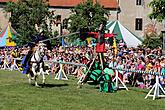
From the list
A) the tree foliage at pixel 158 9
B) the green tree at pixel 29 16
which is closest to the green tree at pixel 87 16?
the green tree at pixel 29 16

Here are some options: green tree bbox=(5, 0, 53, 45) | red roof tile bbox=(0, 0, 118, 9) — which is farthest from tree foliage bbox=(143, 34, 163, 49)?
green tree bbox=(5, 0, 53, 45)

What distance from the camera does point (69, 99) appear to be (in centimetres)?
1478

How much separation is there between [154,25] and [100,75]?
45.4 m

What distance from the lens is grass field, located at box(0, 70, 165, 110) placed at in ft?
43.7

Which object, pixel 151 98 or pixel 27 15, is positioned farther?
pixel 27 15

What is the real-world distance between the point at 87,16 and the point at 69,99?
120ft

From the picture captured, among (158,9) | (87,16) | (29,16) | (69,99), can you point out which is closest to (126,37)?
(29,16)

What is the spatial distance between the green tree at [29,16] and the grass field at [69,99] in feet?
91.8

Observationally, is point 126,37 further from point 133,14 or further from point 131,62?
point 133,14

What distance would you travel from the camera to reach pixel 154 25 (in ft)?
204

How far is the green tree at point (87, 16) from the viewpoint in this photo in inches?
1956

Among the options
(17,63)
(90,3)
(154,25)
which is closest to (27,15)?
(90,3)

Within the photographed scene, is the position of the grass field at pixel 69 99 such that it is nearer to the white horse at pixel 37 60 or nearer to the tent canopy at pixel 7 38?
the white horse at pixel 37 60

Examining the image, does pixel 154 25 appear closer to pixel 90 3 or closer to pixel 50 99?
pixel 90 3
